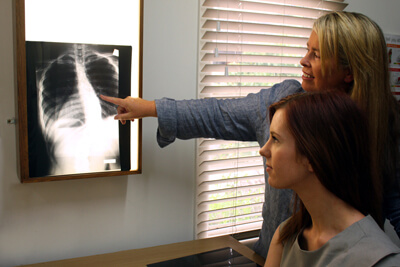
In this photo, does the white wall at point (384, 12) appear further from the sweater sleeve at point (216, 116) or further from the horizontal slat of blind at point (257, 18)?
the sweater sleeve at point (216, 116)

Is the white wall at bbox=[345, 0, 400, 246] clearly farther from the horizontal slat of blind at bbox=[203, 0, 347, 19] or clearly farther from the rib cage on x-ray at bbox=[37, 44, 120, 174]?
the rib cage on x-ray at bbox=[37, 44, 120, 174]

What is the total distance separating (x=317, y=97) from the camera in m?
0.93

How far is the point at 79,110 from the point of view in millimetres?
1399

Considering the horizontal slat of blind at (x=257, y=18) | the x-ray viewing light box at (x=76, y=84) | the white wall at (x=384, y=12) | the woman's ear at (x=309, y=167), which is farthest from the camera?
the white wall at (x=384, y=12)

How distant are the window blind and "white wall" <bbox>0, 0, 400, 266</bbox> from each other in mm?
63

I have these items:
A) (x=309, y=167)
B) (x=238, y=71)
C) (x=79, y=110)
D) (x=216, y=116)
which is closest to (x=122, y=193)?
(x=79, y=110)

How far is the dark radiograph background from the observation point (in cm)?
133

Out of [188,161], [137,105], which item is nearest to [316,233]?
[137,105]

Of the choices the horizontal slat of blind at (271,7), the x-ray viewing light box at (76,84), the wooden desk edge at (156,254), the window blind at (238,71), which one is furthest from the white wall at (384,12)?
the x-ray viewing light box at (76,84)

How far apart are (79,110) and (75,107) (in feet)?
0.06

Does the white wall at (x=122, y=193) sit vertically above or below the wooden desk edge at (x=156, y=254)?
above

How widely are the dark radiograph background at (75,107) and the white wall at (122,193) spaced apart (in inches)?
4.6

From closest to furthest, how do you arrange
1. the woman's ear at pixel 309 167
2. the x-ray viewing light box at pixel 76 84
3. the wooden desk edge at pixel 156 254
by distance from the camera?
the woman's ear at pixel 309 167 < the x-ray viewing light box at pixel 76 84 < the wooden desk edge at pixel 156 254

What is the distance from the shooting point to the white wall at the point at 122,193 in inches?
55.2
